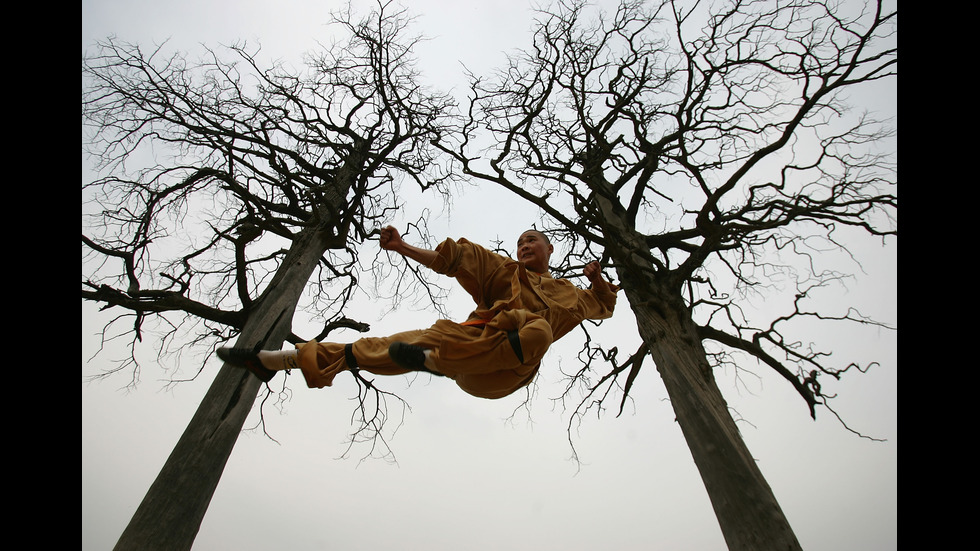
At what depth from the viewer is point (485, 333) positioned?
282cm

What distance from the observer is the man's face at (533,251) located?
3861 mm

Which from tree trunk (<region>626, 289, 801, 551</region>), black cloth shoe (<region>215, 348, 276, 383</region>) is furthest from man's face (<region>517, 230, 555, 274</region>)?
black cloth shoe (<region>215, 348, 276, 383</region>)

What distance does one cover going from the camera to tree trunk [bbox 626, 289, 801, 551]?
312cm

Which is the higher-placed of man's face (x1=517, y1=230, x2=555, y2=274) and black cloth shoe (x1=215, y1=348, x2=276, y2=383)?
man's face (x1=517, y1=230, x2=555, y2=274)

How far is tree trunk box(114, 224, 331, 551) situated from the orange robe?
1.47 m

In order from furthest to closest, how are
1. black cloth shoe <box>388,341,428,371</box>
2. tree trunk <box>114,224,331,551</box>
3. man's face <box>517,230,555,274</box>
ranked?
man's face <box>517,230,555,274</box> < tree trunk <box>114,224,331,551</box> < black cloth shoe <box>388,341,428,371</box>

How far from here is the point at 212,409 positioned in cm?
383

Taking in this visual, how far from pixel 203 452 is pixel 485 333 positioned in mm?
2535

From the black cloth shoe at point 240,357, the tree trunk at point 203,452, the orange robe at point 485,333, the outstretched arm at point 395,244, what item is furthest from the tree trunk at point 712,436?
the tree trunk at point 203,452

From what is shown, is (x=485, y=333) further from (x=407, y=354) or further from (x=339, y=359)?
(x=339, y=359)

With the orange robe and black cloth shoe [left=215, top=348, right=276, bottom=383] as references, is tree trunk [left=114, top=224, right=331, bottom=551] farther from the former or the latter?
the orange robe

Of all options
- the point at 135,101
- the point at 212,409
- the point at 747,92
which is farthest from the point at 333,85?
the point at 747,92

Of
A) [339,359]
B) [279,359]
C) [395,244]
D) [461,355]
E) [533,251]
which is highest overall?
[533,251]

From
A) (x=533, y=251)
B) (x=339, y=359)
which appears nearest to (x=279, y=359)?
(x=339, y=359)
